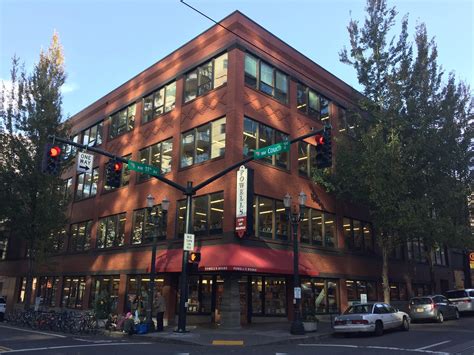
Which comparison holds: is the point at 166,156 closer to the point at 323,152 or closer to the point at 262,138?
the point at 262,138

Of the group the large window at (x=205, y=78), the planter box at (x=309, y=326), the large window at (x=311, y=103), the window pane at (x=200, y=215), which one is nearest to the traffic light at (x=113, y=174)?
the window pane at (x=200, y=215)

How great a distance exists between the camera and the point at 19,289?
39125 millimetres

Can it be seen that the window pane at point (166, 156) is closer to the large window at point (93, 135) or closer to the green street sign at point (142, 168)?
the green street sign at point (142, 168)

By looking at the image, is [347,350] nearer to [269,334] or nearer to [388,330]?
[269,334]

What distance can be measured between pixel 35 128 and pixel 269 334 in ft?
64.5

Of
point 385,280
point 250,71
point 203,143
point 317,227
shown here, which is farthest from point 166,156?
point 385,280

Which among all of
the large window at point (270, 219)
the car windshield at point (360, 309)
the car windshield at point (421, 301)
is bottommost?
the car windshield at point (360, 309)

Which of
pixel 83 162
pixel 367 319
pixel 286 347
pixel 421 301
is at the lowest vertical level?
pixel 286 347

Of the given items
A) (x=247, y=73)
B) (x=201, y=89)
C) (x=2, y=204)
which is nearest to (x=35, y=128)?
(x=2, y=204)

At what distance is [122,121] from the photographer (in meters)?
32.1

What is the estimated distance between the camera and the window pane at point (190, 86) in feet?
84.6

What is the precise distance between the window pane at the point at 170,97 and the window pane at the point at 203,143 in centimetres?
397

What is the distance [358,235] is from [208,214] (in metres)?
12.3

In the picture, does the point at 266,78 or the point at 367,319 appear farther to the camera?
the point at 266,78
